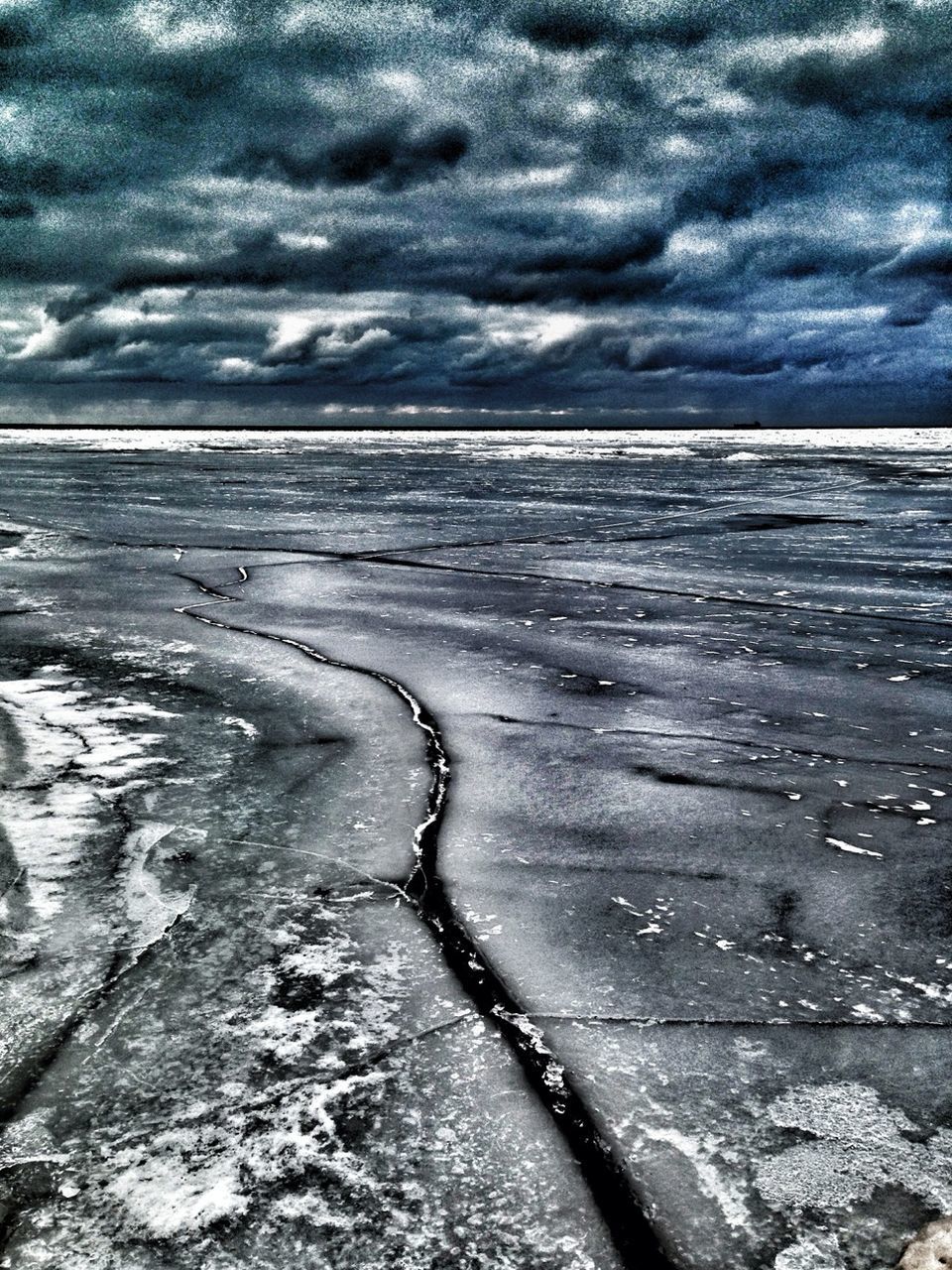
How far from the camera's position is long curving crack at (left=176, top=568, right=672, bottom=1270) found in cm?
122

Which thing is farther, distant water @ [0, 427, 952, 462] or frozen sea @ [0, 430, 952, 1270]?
distant water @ [0, 427, 952, 462]

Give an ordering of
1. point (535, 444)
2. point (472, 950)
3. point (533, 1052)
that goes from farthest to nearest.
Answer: point (535, 444)
point (472, 950)
point (533, 1052)

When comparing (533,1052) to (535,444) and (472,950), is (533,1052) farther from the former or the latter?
(535,444)

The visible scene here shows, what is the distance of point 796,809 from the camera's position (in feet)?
8.43

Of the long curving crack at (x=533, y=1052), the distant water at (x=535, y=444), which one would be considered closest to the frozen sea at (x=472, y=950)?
the long curving crack at (x=533, y=1052)

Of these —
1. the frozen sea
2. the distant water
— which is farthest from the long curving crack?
the distant water

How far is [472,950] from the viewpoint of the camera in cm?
186

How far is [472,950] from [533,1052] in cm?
33

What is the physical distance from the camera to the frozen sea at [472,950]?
1254mm

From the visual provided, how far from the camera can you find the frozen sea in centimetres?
125

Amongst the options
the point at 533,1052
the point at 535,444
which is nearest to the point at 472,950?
the point at 533,1052

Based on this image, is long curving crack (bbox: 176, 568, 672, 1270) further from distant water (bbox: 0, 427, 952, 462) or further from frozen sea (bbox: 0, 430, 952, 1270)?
distant water (bbox: 0, 427, 952, 462)

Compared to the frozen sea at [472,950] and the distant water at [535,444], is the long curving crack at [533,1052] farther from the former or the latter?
the distant water at [535,444]

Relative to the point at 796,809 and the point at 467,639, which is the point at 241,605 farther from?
the point at 796,809
